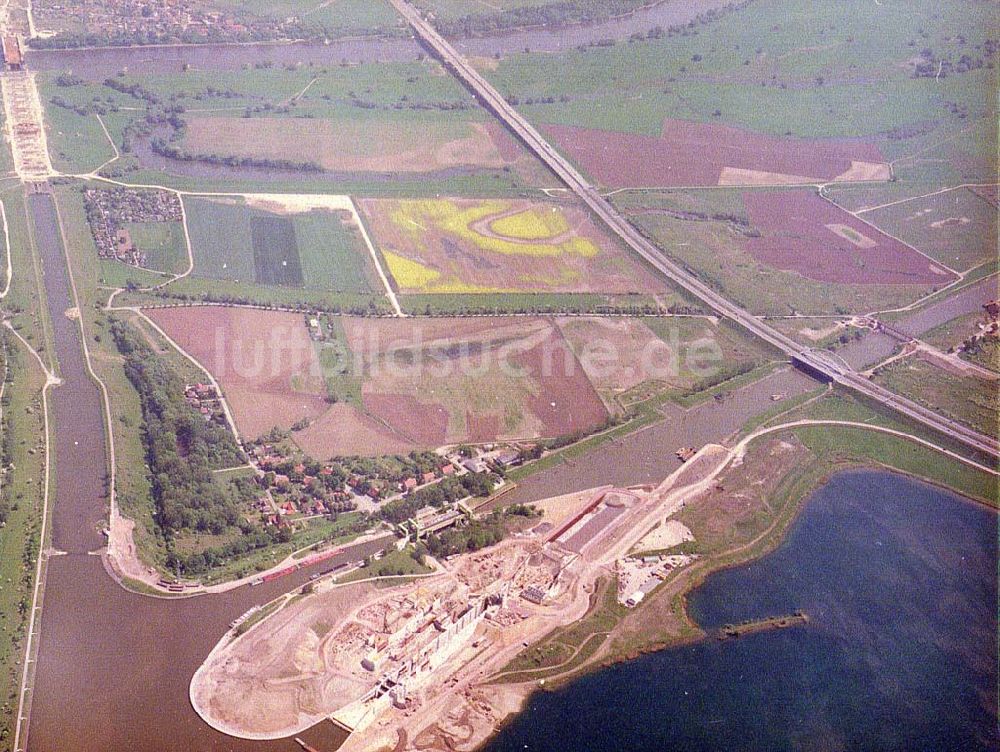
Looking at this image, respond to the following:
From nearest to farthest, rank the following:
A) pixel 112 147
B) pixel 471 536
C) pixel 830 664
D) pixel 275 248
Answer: pixel 830 664 → pixel 471 536 → pixel 275 248 → pixel 112 147

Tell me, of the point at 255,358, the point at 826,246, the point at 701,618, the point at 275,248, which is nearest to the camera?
the point at 701,618

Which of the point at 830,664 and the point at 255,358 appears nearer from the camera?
the point at 830,664

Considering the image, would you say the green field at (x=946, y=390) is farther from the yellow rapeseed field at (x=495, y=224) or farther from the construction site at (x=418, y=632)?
the yellow rapeseed field at (x=495, y=224)

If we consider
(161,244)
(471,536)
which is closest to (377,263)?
(161,244)

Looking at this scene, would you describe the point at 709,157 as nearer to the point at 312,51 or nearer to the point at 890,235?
the point at 890,235

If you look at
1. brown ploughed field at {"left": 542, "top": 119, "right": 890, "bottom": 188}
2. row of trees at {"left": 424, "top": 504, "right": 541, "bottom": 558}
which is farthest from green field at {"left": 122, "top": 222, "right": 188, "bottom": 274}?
brown ploughed field at {"left": 542, "top": 119, "right": 890, "bottom": 188}

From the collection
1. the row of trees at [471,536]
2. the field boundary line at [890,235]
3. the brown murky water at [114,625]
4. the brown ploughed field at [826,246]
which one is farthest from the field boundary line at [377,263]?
the field boundary line at [890,235]
